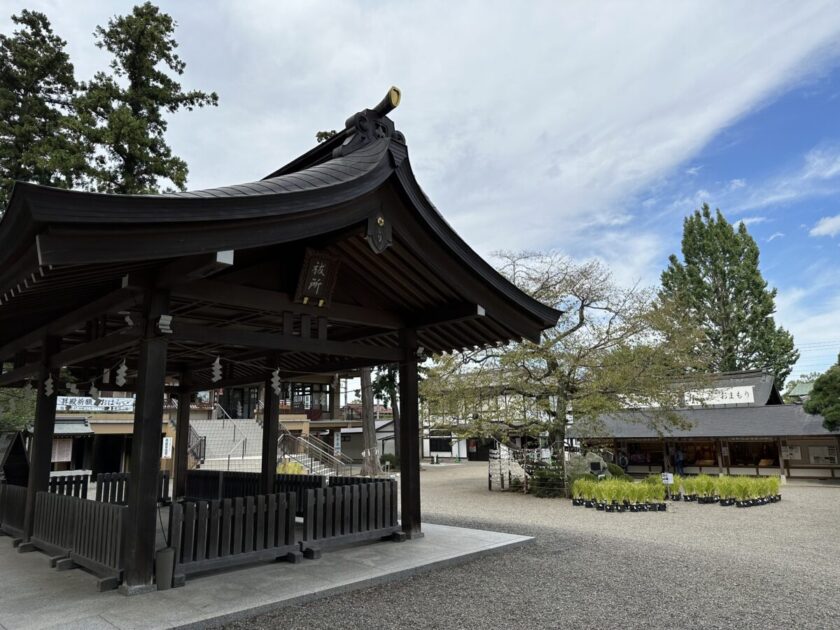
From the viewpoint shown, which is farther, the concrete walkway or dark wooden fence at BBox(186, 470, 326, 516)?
dark wooden fence at BBox(186, 470, 326, 516)

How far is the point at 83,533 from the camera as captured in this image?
232 inches

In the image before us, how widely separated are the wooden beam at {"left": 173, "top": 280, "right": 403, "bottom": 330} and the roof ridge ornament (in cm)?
186

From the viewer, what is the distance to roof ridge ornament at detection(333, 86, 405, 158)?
250 inches

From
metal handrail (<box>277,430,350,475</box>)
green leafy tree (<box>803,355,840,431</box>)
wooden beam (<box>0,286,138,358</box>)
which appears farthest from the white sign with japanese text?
green leafy tree (<box>803,355,840,431</box>)

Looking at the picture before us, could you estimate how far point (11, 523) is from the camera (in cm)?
802

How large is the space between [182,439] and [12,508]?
392 centimetres

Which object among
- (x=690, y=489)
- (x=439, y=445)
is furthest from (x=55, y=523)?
(x=439, y=445)

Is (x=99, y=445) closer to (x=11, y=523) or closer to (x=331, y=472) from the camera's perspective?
(x=331, y=472)

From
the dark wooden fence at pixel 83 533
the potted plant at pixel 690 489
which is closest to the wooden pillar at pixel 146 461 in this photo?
the dark wooden fence at pixel 83 533

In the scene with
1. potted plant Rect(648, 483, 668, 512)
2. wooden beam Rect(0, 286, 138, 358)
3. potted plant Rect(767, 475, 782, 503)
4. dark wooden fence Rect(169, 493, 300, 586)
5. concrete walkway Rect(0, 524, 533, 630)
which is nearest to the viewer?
concrete walkway Rect(0, 524, 533, 630)

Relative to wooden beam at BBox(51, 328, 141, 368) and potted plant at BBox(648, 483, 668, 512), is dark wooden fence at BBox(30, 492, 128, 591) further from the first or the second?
potted plant at BBox(648, 483, 668, 512)

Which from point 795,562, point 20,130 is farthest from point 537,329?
point 20,130

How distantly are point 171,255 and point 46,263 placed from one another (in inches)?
34.4

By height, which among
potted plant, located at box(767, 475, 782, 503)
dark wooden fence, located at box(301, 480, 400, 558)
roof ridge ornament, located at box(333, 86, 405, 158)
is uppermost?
roof ridge ornament, located at box(333, 86, 405, 158)
